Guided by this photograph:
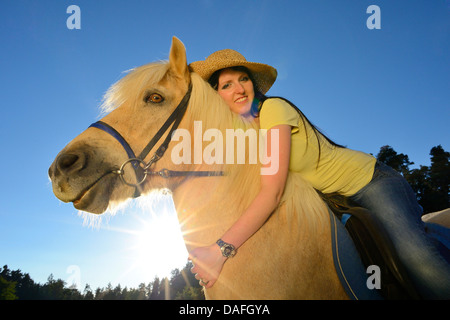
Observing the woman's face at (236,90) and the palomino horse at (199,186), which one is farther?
the woman's face at (236,90)

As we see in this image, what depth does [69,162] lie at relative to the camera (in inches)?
72.0

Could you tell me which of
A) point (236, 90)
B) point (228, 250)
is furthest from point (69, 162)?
point (236, 90)

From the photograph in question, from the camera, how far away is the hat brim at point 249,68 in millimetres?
2467

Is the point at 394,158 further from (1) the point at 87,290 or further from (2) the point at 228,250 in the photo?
(1) the point at 87,290

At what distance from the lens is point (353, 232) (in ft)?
6.27

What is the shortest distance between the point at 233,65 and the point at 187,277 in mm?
47844

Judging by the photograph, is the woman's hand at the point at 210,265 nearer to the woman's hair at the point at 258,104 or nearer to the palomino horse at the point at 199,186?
the palomino horse at the point at 199,186

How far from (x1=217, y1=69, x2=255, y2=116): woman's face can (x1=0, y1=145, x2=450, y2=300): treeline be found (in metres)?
A: 9.46

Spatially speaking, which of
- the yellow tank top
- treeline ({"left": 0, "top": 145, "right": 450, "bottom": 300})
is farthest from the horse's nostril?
treeline ({"left": 0, "top": 145, "right": 450, "bottom": 300})

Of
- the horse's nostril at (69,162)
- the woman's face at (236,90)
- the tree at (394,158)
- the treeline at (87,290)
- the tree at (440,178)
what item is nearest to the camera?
the horse's nostril at (69,162)

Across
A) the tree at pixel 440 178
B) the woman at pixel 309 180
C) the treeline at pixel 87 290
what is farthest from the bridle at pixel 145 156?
the treeline at pixel 87 290

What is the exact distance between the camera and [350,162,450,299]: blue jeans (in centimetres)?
176

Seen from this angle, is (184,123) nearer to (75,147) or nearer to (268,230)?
(75,147)
